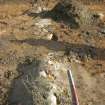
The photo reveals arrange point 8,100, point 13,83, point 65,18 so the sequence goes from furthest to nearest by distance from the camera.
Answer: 1. point 65,18
2. point 13,83
3. point 8,100

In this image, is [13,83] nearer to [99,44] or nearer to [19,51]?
[19,51]

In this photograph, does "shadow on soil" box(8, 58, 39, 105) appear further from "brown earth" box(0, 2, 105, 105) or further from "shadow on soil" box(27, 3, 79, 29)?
"shadow on soil" box(27, 3, 79, 29)

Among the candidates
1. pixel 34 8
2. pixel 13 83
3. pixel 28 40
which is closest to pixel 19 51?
pixel 28 40

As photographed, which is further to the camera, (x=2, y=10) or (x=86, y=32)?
(x=2, y=10)

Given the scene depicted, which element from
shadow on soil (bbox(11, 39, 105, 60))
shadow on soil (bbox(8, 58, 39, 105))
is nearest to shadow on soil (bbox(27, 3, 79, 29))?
shadow on soil (bbox(11, 39, 105, 60))

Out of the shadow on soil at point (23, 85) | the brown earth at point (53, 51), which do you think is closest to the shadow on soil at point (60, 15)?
the brown earth at point (53, 51)

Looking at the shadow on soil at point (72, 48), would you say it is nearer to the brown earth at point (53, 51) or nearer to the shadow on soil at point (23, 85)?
the brown earth at point (53, 51)

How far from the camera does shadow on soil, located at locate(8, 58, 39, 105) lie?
6.84m

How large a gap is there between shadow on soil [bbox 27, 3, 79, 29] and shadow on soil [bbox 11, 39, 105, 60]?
1.23 meters

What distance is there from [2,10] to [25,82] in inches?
234

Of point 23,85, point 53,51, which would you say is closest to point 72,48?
point 53,51

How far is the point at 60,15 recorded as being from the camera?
11500 millimetres

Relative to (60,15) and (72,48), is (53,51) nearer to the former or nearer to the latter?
(72,48)

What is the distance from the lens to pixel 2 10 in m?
12.7
